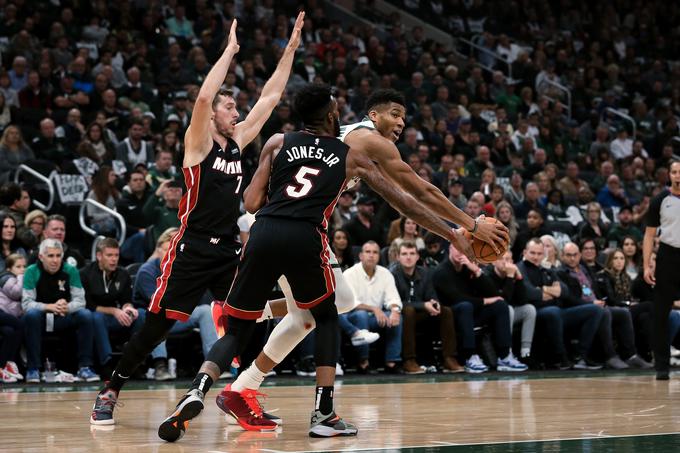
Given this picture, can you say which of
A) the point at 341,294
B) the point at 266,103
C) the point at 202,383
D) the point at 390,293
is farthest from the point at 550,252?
the point at 202,383

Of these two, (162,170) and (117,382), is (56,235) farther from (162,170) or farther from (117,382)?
(117,382)

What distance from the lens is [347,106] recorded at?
16.3 metres

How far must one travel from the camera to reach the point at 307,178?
18.1 feet

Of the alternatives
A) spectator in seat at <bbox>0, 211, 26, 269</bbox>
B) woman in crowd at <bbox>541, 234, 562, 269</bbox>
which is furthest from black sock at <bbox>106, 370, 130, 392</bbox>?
woman in crowd at <bbox>541, 234, 562, 269</bbox>

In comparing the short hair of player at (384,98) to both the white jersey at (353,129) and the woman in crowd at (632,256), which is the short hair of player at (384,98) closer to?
the white jersey at (353,129)

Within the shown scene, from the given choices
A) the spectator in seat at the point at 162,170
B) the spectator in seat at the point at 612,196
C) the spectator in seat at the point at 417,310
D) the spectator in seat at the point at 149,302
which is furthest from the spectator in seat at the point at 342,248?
the spectator in seat at the point at 612,196

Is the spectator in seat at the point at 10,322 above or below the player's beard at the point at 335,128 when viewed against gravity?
below

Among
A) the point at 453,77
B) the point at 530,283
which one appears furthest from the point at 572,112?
the point at 530,283

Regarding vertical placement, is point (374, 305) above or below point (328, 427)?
above

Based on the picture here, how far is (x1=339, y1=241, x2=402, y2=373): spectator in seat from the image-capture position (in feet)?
35.6

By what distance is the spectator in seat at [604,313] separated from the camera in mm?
11961

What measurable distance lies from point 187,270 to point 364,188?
25.9 feet

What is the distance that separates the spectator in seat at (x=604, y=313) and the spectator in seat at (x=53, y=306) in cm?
547

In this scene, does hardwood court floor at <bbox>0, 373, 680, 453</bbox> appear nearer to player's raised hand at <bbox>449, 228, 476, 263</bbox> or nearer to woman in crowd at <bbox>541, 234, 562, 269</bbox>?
player's raised hand at <bbox>449, 228, 476, 263</bbox>
